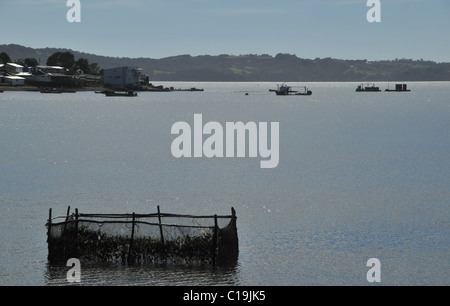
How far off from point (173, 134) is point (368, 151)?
48939mm

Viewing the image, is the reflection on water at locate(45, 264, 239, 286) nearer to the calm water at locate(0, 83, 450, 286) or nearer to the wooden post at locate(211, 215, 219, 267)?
the calm water at locate(0, 83, 450, 286)

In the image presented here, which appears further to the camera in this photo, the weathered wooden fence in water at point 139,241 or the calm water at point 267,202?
the calm water at point 267,202

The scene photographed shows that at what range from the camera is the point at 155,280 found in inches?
1486

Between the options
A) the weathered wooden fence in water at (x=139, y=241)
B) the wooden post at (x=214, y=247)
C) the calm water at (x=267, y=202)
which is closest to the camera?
the wooden post at (x=214, y=247)

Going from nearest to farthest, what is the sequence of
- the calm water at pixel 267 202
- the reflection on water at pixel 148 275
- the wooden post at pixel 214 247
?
the reflection on water at pixel 148 275 < the wooden post at pixel 214 247 < the calm water at pixel 267 202

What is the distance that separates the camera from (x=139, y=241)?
132 ft

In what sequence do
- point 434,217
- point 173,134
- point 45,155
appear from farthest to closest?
point 173,134 → point 45,155 → point 434,217

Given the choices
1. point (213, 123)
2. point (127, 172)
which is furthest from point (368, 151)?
point (213, 123)

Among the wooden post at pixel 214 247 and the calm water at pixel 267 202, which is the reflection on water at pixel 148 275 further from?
the wooden post at pixel 214 247

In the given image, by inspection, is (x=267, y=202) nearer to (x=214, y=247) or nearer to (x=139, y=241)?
(x=214, y=247)

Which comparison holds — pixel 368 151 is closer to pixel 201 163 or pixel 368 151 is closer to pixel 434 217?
pixel 201 163

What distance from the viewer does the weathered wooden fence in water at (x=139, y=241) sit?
3966 centimetres

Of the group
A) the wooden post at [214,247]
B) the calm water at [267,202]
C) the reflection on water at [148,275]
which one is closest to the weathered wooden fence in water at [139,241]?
the wooden post at [214,247]

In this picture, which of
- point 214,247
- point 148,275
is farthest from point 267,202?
point 148,275
